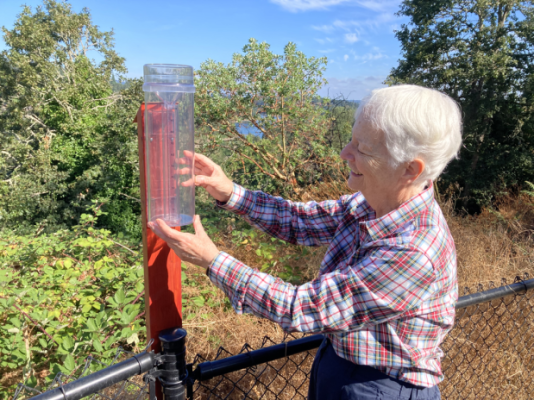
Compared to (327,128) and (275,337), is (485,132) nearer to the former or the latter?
(327,128)

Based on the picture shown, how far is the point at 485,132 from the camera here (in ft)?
29.5

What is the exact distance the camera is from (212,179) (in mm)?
1503

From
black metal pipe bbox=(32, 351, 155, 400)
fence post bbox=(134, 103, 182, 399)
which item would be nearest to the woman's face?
fence post bbox=(134, 103, 182, 399)

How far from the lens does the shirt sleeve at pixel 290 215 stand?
158 centimetres

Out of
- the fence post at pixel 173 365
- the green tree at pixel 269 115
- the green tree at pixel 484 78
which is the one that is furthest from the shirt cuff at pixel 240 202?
the green tree at pixel 484 78

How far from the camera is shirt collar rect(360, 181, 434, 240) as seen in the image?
1105mm

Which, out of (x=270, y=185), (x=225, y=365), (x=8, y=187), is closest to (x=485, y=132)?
(x=270, y=185)

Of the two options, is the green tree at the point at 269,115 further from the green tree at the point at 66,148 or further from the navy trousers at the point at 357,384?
the navy trousers at the point at 357,384

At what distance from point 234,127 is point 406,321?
5.98 m

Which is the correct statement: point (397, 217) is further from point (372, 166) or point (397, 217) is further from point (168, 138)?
point (168, 138)

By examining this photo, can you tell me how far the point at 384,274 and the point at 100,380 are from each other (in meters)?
0.81

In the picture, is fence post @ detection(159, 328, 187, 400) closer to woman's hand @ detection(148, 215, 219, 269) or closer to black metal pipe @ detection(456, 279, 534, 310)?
woman's hand @ detection(148, 215, 219, 269)

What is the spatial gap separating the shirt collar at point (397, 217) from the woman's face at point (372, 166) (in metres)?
0.07

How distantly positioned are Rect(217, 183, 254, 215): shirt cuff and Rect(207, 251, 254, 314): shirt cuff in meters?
0.52
